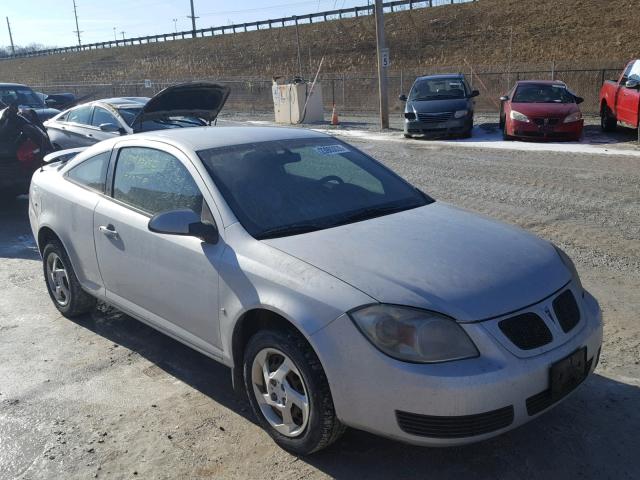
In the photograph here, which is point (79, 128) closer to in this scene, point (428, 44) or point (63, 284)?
point (63, 284)

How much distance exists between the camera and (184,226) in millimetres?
3547

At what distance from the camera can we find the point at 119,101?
1223 centimetres

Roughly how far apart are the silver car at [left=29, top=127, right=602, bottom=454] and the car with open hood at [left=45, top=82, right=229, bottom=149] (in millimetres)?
4224

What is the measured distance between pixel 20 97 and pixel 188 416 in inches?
565

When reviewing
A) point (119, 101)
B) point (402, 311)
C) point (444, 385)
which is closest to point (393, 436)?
point (444, 385)

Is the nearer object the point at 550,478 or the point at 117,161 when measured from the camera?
the point at 550,478

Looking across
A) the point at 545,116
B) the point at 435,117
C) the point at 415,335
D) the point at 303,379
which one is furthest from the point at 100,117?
the point at 415,335

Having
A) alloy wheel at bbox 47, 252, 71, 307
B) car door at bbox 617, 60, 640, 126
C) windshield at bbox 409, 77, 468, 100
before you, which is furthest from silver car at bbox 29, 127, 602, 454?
windshield at bbox 409, 77, 468, 100

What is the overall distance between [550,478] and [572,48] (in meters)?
35.0

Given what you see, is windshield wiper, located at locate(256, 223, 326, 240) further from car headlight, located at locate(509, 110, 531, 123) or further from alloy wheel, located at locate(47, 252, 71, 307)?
car headlight, located at locate(509, 110, 531, 123)

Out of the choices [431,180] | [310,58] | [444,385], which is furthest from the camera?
[310,58]

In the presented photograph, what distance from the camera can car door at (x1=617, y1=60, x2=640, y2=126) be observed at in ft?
46.0

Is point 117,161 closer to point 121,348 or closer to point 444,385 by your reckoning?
point 121,348

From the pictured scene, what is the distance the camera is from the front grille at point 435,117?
16.3 m
